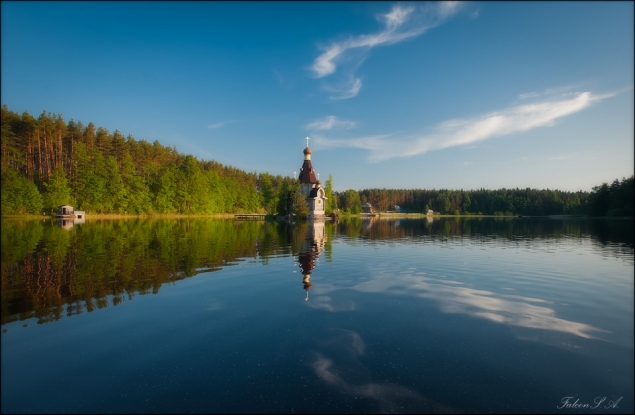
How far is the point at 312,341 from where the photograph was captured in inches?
310

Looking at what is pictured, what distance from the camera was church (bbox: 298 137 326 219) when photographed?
7894 centimetres

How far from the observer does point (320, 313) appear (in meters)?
9.95

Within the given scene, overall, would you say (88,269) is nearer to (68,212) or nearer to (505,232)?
(505,232)

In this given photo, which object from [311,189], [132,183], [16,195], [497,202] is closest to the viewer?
[16,195]

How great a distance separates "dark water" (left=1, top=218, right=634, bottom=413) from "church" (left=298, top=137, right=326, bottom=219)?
6308 centimetres

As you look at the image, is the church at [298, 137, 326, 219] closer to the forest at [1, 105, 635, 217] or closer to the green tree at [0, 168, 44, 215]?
the forest at [1, 105, 635, 217]

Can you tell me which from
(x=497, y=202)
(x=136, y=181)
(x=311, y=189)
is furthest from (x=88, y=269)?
(x=497, y=202)

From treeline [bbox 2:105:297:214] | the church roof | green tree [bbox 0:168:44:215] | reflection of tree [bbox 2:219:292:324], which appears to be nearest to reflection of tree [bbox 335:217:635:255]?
reflection of tree [bbox 2:219:292:324]

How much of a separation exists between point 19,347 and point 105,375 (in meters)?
2.78

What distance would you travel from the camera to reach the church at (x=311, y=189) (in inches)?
3108

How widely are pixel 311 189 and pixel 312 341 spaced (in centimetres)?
7649

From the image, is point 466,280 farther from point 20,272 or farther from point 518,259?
point 20,272

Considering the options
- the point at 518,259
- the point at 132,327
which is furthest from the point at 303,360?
the point at 518,259

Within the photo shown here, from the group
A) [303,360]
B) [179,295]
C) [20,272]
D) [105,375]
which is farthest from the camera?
[20,272]
